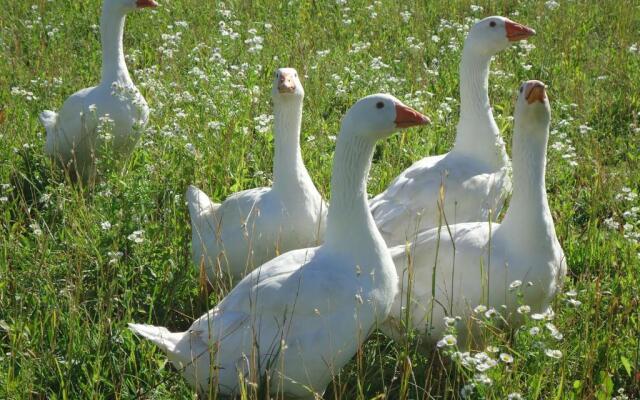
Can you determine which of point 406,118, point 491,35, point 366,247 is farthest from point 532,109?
point 491,35

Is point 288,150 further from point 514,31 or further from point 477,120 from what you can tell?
point 514,31

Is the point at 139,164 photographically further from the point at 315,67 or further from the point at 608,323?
the point at 608,323

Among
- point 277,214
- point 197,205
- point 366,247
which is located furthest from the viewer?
point 197,205

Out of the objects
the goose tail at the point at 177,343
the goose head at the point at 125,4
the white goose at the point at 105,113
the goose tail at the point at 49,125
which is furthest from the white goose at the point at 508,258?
the goose head at the point at 125,4

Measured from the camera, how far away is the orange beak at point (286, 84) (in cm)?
520

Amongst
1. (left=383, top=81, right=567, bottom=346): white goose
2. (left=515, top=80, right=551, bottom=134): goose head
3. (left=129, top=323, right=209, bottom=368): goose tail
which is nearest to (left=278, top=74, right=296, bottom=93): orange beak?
(left=383, top=81, right=567, bottom=346): white goose

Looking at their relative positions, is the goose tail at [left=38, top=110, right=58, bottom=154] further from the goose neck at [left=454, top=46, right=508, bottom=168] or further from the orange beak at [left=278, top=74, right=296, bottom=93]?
the goose neck at [left=454, top=46, right=508, bottom=168]

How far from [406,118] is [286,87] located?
1087 mm

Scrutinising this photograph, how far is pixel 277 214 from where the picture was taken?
5.12 metres

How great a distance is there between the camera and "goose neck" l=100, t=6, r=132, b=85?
6.86 metres

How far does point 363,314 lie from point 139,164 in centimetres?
329

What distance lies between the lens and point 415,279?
478 cm

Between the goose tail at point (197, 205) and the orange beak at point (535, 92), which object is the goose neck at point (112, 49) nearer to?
the goose tail at point (197, 205)

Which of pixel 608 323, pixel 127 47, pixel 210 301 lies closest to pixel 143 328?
pixel 210 301
